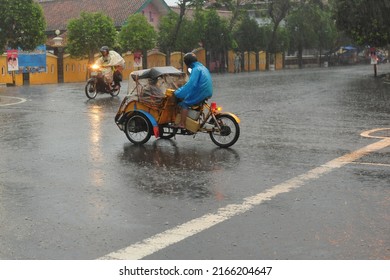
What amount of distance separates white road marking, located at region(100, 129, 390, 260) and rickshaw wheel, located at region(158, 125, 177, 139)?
3.10m

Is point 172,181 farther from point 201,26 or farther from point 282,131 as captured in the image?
point 201,26

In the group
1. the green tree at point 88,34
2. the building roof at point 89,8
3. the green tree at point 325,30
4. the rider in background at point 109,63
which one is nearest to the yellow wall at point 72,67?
the green tree at point 88,34

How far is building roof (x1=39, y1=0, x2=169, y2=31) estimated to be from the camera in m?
54.1

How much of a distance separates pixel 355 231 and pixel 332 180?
2.21 meters

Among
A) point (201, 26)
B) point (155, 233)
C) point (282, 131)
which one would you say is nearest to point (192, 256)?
point (155, 233)

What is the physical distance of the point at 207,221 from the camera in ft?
20.0

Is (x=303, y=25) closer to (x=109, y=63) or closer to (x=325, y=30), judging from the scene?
(x=325, y=30)

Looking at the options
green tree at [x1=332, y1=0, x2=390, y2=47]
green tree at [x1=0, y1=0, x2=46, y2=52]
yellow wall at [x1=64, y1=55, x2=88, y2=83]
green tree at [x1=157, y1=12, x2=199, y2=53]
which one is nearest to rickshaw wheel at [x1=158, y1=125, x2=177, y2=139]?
green tree at [x1=332, y1=0, x2=390, y2=47]

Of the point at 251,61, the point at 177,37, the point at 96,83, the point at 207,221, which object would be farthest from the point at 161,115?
the point at 251,61

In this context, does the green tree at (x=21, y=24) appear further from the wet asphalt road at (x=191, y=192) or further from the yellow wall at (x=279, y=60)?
the yellow wall at (x=279, y=60)

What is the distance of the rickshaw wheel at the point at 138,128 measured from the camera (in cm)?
1085

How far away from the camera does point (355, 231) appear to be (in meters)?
5.72

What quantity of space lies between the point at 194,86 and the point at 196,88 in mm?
Result: 69

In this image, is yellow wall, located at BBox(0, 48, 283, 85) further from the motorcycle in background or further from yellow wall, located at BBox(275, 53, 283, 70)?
the motorcycle in background
